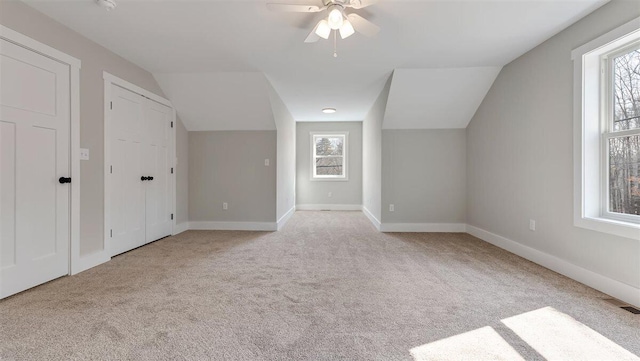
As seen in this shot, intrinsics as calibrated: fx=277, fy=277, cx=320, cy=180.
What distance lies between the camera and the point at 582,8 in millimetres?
2299

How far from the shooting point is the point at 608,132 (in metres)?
2.36

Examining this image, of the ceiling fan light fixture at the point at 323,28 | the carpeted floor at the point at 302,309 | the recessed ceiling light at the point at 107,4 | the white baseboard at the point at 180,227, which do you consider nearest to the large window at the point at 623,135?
the carpeted floor at the point at 302,309

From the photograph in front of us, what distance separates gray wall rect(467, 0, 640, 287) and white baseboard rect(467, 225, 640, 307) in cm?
4

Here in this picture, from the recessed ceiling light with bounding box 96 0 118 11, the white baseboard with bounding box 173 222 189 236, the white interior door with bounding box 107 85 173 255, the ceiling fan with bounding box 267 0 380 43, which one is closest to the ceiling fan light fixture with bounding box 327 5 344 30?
the ceiling fan with bounding box 267 0 380 43

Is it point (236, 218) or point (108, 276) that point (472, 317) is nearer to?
point (108, 276)

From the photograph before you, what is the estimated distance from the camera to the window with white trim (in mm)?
2178

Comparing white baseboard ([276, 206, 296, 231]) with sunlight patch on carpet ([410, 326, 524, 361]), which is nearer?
sunlight patch on carpet ([410, 326, 524, 361])

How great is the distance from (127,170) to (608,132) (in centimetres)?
493

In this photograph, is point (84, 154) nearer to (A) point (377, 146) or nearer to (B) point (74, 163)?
(B) point (74, 163)

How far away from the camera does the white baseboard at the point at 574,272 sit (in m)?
2.05

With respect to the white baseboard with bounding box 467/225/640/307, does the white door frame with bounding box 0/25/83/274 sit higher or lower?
higher

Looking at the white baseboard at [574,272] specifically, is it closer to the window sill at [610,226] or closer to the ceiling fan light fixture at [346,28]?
the window sill at [610,226]

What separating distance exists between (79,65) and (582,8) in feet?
14.9

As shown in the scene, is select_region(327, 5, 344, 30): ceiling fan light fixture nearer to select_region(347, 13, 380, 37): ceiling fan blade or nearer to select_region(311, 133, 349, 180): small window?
select_region(347, 13, 380, 37): ceiling fan blade
